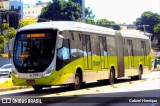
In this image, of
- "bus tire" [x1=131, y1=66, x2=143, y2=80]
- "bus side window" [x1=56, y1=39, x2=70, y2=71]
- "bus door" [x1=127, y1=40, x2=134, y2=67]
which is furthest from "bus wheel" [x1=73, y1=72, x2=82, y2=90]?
"bus tire" [x1=131, y1=66, x2=143, y2=80]

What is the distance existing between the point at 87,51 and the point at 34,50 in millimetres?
3613

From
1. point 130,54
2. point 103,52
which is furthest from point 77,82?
point 130,54

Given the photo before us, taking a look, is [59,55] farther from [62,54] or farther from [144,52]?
[144,52]

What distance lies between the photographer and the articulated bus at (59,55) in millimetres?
17312

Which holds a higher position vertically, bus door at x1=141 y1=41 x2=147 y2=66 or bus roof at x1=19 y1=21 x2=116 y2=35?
bus roof at x1=19 y1=21 x2=116 y2=35

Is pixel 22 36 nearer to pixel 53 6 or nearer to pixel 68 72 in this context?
pixel 68 72

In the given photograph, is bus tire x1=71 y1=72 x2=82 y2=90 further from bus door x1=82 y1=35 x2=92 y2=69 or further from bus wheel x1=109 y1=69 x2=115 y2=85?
bus wheel x1=109 y1=69 x2=115 y2=85

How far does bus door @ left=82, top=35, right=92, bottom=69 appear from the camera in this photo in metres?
19.9

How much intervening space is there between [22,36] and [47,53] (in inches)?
59.9

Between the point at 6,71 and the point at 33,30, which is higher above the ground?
the point at 33,30

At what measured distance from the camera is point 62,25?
18.4 meters

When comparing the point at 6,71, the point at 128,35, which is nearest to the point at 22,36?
the point at 128,35

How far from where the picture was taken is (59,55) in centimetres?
1747

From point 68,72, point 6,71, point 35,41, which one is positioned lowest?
point 6,71
